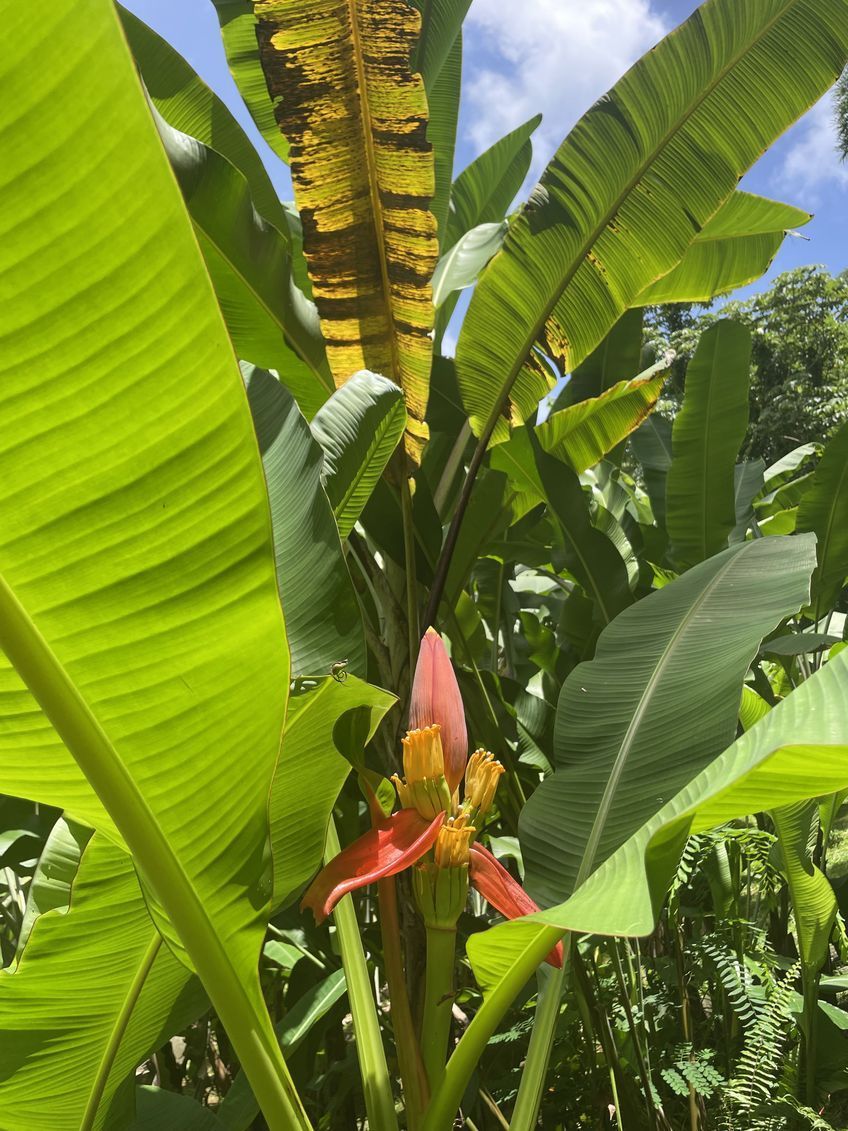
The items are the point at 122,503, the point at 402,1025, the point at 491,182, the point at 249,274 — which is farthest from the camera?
the point at 491,182

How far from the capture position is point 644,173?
3.78 ft

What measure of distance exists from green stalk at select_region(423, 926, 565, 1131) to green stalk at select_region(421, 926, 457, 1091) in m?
0.03

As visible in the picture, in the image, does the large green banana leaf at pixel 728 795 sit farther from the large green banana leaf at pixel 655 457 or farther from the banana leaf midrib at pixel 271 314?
the large green banana leaf at pixel 655 457

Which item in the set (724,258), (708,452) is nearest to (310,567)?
(708,452)

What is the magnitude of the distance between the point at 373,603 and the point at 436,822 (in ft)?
2.97

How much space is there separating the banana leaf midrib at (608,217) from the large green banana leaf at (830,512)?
0.60 m

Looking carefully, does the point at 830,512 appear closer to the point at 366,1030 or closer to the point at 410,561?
the point at 410,561

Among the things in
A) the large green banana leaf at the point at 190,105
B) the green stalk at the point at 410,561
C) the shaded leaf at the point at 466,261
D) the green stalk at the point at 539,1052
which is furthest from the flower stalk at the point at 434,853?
the shaded leaf at the point at 466,261

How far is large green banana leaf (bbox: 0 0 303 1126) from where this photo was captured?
0.34 m

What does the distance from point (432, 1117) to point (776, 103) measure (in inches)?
49.9

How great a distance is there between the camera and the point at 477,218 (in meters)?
A: 2.15

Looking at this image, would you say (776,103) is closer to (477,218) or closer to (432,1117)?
(477,218)

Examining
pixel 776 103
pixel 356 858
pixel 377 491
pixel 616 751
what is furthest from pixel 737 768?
pixel 776 103

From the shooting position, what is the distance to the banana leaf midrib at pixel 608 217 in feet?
3.65
